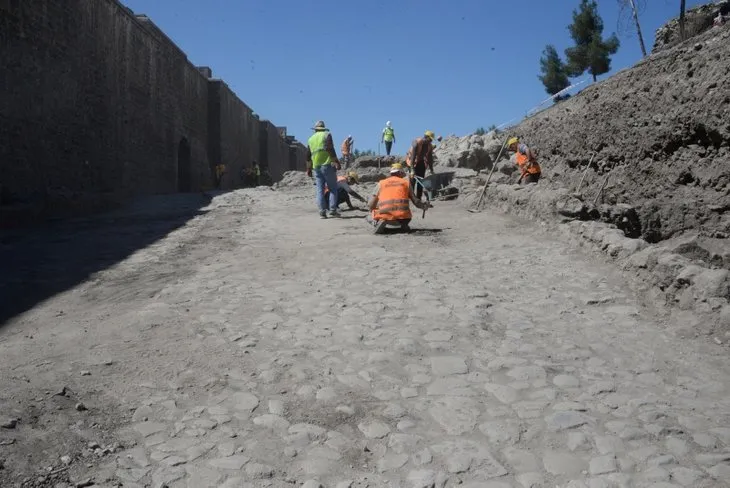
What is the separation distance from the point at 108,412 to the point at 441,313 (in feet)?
8.97

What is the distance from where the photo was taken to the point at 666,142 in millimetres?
10227

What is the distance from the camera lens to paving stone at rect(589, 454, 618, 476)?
288 centimetres

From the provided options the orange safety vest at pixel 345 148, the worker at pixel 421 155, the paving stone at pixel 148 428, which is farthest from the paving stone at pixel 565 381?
the orange safety vest at pixel 345 148

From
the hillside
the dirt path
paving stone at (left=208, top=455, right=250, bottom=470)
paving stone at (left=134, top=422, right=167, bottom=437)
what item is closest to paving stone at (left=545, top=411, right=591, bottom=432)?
the dirt path

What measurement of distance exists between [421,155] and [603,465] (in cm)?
1131

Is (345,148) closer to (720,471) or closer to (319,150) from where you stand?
(319,150)

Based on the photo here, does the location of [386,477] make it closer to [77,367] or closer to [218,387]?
[218,387]

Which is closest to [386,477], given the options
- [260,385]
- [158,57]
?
[260,385]

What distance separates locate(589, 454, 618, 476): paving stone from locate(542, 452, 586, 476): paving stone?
5cm

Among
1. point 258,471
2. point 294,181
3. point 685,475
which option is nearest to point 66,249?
point 258,471

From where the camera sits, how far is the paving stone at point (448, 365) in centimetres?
403

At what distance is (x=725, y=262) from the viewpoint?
689cm

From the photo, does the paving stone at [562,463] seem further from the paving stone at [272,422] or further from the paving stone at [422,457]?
the paving stone at [272,422]

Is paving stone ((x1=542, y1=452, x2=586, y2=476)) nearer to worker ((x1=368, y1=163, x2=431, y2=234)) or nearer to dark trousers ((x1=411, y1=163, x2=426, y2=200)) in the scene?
worker ((x1=368, y1=163, x2=431, y2=234))
